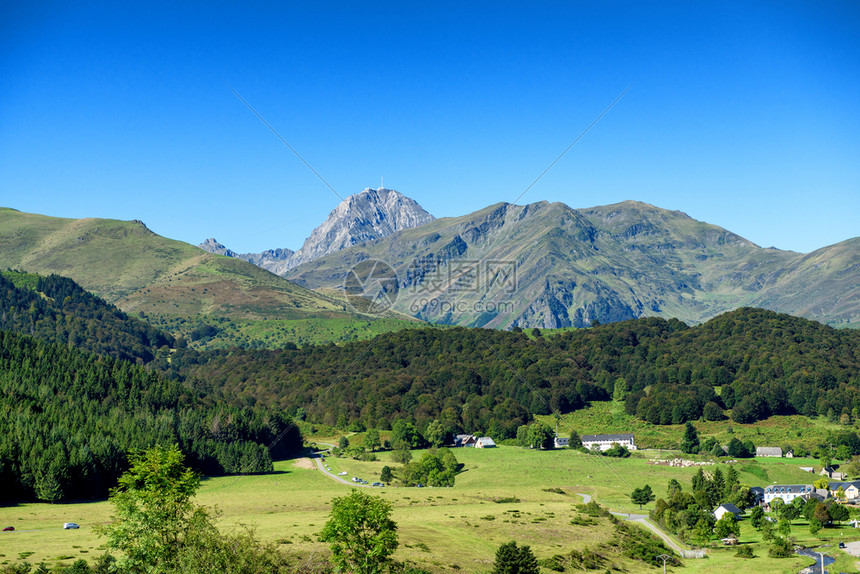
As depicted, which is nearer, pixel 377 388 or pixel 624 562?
pixel 624 562

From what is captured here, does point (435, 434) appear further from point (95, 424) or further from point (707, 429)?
point (95, 424)

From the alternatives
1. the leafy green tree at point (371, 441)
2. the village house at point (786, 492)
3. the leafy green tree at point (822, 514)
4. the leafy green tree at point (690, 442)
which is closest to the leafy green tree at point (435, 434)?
the leafy green tree at point (371, 441)

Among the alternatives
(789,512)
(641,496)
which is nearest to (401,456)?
(641,496)

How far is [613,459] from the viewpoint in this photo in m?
136

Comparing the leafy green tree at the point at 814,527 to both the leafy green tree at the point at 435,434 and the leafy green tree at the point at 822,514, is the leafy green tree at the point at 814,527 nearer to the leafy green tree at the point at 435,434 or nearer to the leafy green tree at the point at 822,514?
the leafy green tree at the point at 822,514

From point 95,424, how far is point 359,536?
84520mm

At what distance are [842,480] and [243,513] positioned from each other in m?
98.4

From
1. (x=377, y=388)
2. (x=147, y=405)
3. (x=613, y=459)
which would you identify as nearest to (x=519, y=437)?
(x=613, y=459)

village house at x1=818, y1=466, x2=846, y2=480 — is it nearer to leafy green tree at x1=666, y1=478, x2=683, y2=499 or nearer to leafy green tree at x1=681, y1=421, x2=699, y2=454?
leafy green tree at x1=681, y1=421, x2=699, y2=454

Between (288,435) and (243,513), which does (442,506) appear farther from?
→ (288,435)

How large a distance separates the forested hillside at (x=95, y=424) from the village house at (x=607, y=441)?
63.1 metres

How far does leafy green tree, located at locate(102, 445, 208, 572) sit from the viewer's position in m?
42.9

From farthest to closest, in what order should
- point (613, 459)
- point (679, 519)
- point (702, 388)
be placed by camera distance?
1. point (702, 388)
2. point (613, 459)
3. point (679, 519)

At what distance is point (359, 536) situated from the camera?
49.9m
